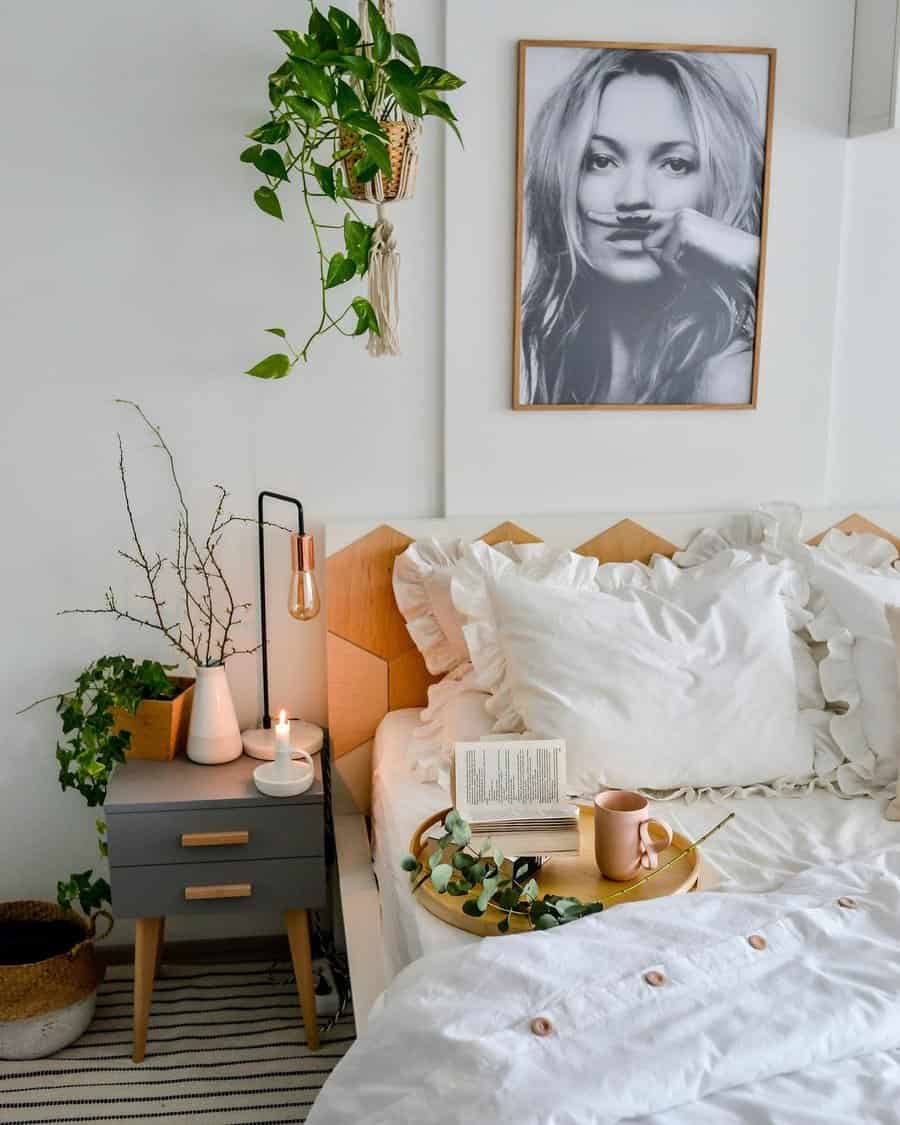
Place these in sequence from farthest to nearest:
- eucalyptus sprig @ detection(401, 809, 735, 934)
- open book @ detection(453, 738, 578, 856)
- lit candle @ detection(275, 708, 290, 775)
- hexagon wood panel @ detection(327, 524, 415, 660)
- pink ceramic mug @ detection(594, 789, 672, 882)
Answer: hexagon wood panel @ detection(327, 524, 415, 660), lit candle @ detection(275, 708, 290, 775), open book @ detection(453, 738, 578, 856), pink ceramic mug @ detection(594, 789, 672, 882), eucalyptus sprig @ detection(401, 809, 735, 934)

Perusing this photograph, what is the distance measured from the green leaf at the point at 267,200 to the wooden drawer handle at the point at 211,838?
1195 mm

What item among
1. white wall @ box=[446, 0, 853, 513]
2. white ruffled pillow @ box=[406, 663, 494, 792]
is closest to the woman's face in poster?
white wall @ box=[446, 0, 853, 513]

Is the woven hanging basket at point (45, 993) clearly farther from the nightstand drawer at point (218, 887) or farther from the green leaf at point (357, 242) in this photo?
the green leaf at point (357, 242)

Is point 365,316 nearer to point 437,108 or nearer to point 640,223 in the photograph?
point 437,108

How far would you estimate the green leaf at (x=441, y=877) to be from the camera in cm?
159

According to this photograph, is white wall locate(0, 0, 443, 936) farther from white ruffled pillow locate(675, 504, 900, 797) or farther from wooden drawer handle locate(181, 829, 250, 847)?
white ruffled pillow locate(675, 504, 900, 797)

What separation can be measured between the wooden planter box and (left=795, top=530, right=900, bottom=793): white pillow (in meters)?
1.30

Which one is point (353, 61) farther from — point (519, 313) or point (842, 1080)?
point (842, 1080)

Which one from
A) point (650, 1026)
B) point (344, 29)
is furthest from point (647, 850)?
point (344, 29)

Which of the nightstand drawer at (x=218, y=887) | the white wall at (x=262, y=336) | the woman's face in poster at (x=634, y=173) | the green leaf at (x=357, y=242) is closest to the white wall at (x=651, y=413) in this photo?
the white wall at (x=262, y=336)

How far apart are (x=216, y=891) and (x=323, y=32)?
162 cm

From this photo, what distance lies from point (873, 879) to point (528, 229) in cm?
146

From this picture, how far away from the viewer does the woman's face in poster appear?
237 cm

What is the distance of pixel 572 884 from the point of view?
1683 mm
